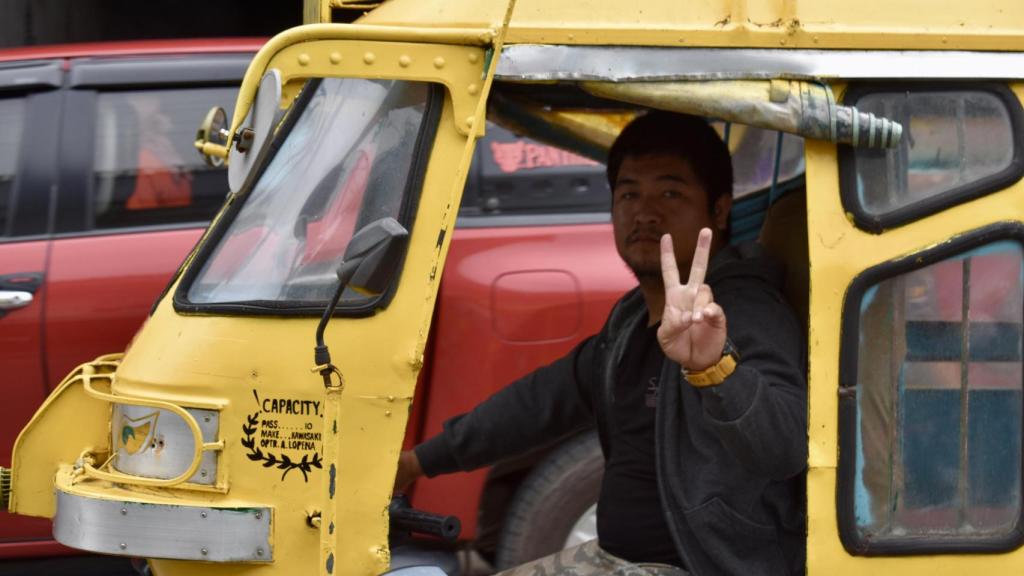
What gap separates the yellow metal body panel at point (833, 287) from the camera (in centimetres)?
264

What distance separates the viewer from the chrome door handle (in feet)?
15.6

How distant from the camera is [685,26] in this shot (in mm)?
2637

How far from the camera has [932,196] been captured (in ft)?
8.77

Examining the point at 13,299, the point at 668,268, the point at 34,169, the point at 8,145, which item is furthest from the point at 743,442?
the point at 8,145

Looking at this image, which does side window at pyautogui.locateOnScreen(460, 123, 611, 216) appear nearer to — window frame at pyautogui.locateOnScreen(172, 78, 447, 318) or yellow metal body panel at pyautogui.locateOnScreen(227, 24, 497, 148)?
window frame at pyautogui.locateOnScreen(172, 78, 447, 318)

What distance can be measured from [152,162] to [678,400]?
2.78 meters

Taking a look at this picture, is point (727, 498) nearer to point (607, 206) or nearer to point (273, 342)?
point (273, 342)

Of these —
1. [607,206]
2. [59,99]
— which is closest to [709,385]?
[607,206]

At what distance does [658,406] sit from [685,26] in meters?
0.77

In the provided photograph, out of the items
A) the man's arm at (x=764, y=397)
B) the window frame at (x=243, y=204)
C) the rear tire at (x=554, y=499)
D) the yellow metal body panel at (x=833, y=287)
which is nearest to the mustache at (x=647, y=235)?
the man's arm at (x=764, y=397)

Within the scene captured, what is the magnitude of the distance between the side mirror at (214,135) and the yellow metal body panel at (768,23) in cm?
99

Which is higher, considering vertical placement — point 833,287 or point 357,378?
point 833,287

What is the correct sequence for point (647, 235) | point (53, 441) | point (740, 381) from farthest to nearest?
point (647, 235) < point (53, 441) < point (740, 381)

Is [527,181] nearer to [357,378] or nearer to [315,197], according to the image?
[315,197]
